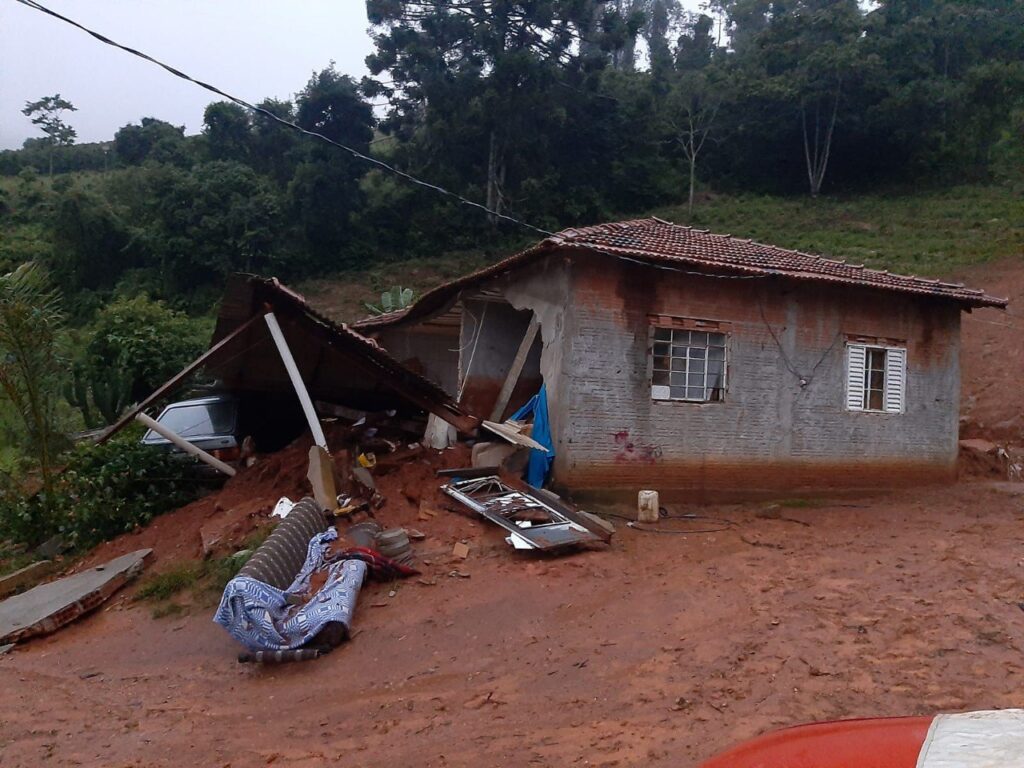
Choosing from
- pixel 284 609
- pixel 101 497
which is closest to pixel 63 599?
pixel 101 497

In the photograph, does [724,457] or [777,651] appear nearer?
[777,651]

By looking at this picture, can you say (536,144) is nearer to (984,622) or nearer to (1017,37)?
(1017,37)

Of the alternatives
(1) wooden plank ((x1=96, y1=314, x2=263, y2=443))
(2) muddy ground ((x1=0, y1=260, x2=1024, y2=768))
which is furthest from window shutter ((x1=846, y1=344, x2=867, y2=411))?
(1) wooden plank ((x1=96, y1=314, x2=263, y2=443))

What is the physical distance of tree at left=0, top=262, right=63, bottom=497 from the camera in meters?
10.1

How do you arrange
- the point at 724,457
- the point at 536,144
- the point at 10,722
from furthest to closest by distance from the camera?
the point at 536,144 → the point at 724,457 → the point at 10,722

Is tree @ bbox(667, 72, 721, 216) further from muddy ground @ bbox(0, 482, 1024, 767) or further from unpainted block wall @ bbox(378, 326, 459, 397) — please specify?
muddy ground @ bbox(0, 482, 1024, 767)

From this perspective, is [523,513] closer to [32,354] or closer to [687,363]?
[687,363]

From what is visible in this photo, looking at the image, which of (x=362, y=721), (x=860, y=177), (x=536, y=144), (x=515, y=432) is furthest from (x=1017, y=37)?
(x=362, y=721)

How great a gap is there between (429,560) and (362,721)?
2720mm

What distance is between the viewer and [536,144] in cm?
3344

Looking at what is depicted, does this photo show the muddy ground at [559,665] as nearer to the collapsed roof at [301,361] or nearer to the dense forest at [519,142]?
the collapsed roof at [301,361]

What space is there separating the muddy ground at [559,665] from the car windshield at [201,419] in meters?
3.42

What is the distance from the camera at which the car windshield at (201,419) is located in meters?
11.5

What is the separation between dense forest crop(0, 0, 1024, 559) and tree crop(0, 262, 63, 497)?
63.0 feet
